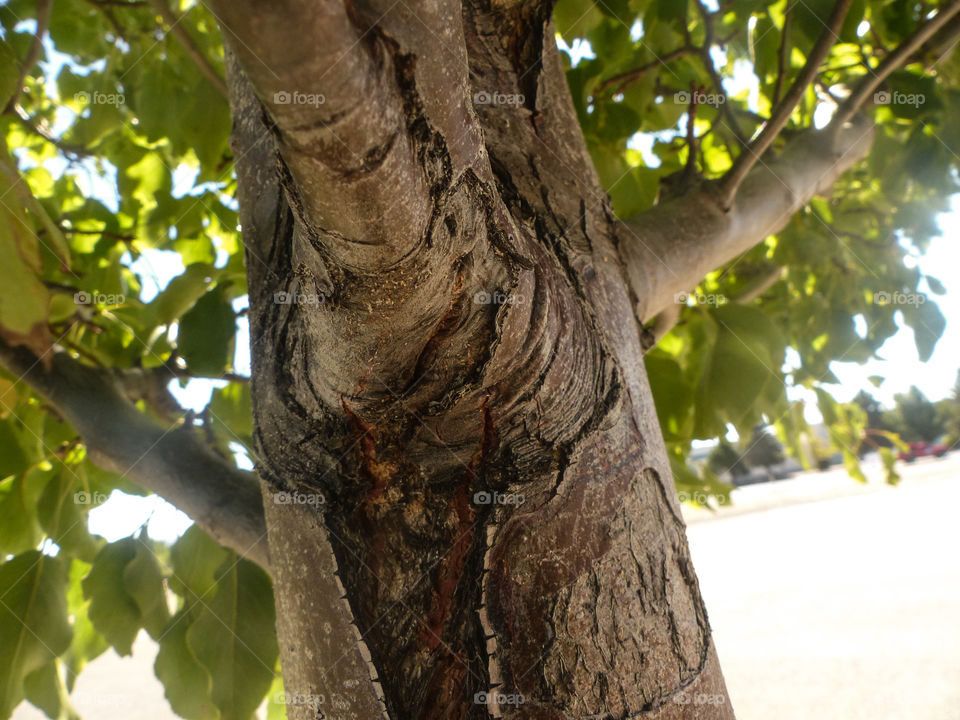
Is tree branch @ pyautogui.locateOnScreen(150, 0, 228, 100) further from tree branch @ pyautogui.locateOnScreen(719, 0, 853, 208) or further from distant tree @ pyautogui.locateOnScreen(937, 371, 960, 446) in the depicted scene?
distant tree @ pyautogui.locateOnScreen(937, 371, 960, 446)

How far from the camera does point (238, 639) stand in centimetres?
60

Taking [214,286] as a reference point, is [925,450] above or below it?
below

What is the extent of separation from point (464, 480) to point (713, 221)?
38 centimetres

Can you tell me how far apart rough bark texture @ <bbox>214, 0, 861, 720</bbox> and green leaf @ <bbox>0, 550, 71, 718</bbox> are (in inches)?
16.6

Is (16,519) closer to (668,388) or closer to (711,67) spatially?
(668,388)

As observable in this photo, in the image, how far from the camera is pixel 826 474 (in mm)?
3863

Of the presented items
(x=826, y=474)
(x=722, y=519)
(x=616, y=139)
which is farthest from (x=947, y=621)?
(x=826, y=474)

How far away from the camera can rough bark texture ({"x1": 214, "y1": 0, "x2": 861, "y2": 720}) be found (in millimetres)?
305

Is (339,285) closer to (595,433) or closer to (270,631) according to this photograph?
(595,433)

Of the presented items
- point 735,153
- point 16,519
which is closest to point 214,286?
point 16,519

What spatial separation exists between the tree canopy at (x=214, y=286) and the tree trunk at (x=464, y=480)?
0.46ft

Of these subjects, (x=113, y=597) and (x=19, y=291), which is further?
(x=113, y=597)

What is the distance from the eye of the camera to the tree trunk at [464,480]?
1.03 ft

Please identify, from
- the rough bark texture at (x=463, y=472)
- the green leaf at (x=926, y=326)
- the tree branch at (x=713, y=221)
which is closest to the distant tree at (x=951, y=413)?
the green leaf at (x=926, y=326)
